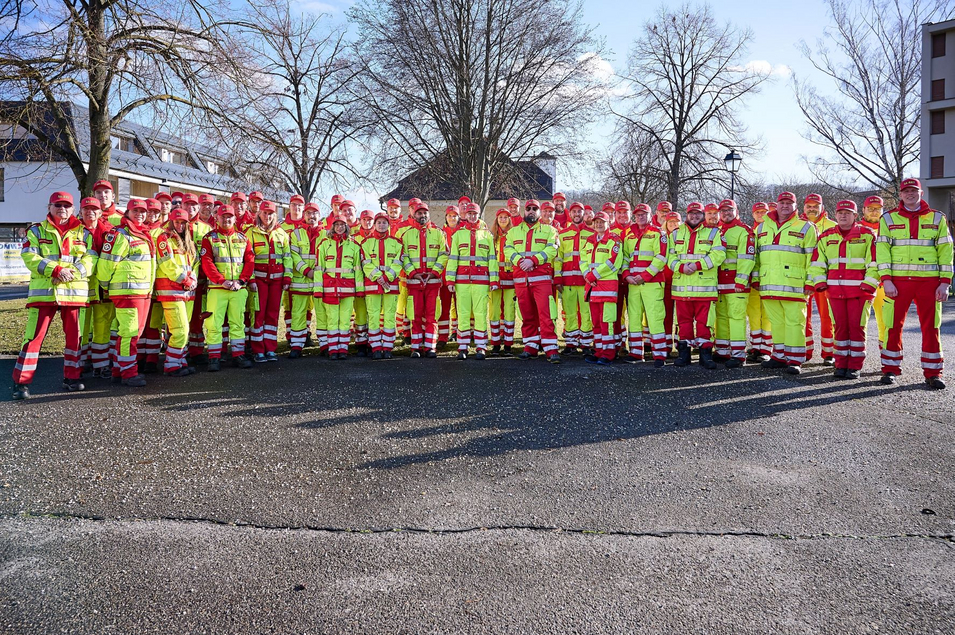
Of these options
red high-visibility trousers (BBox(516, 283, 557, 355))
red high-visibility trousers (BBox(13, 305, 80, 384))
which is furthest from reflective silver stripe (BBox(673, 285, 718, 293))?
red high-visibility trousers (BBox(13, 305, 80, 384))

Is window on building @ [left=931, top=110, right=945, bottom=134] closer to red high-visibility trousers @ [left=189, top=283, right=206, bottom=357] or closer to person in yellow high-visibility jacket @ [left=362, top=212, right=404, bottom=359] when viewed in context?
person in yellow high-visibility jacket @ [left=362, top=212, right=404, bottom=359]

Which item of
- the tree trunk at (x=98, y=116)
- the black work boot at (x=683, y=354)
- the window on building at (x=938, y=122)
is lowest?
the black work boot at (x=683, y=354)

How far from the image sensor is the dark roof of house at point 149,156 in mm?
12781

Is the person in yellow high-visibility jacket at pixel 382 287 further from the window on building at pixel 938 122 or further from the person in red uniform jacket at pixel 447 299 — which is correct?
the window on building at pixel 938 122

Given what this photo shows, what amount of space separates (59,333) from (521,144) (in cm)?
1732

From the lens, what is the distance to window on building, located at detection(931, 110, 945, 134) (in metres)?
33.4

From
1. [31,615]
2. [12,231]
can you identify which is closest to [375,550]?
[31,615]

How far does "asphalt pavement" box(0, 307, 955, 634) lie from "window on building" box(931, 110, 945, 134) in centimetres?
3483

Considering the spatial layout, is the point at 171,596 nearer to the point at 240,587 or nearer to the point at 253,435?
the point at 240,587

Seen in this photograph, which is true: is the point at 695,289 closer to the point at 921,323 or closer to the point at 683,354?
the point at 683,354

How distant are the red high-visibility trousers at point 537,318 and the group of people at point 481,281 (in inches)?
0.9

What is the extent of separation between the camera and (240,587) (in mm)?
3072

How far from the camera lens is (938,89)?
1299 inches

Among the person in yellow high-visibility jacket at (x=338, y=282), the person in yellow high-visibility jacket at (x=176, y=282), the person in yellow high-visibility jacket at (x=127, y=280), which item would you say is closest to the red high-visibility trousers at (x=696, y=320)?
the person in yellow high-visibility jacket at (x=338, y=282)
